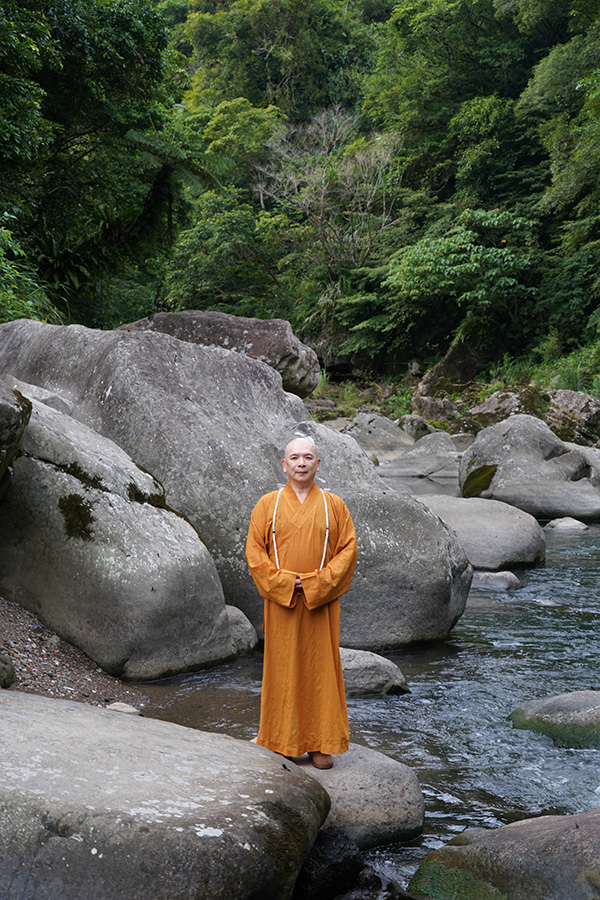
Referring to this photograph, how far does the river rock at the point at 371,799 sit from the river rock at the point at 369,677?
156 cm

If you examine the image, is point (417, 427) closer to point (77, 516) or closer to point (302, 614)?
point (77, 516)

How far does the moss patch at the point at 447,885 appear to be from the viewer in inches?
117

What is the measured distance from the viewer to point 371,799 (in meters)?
3.53

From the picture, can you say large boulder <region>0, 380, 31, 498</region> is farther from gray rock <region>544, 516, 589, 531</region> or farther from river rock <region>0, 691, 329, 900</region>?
gray rock <region>544, 516, 589, 531</region>

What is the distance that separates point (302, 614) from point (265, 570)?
28cm

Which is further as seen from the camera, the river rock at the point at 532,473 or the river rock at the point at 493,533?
the river rock at the point at 532,473

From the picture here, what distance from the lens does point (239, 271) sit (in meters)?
31.7

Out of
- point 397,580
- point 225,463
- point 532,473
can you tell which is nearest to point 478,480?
point 532,473

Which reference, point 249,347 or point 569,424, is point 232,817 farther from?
point 569,424

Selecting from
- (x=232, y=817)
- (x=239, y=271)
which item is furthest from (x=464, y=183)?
(x=232, y=817)

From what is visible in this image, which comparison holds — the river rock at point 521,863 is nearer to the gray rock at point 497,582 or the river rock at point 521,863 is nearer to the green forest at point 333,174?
the gray rock at point 497,582

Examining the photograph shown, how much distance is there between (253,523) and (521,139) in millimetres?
26915

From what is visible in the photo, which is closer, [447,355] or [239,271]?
[447,355]

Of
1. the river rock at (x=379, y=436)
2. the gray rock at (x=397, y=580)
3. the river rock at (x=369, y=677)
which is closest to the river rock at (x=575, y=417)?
the river rock at (x=379, y=436)
